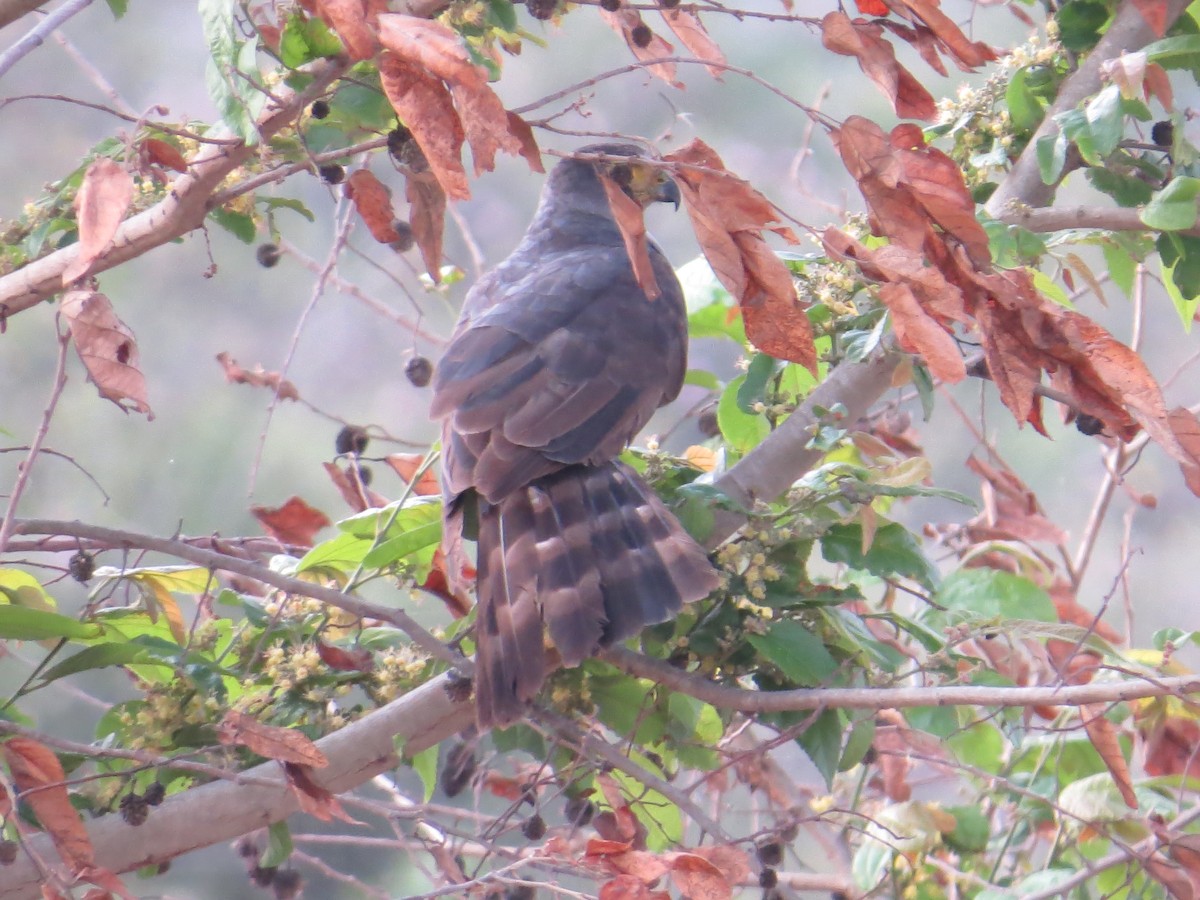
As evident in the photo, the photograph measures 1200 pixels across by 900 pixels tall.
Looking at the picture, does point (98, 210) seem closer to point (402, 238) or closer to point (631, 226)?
point (631, 226)

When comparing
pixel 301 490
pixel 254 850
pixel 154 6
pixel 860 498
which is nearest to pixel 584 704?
pixel 860 498

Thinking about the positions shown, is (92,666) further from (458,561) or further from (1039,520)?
(1039,520)

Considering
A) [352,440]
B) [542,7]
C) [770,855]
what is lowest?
[770,855]

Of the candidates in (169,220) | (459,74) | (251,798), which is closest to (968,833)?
(251,798)

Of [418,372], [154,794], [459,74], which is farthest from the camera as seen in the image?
[418,372]

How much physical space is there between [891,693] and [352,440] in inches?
52.1

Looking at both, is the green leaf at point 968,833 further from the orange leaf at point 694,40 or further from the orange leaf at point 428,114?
the orange leaf at point 428,114

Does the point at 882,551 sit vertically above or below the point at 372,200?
below

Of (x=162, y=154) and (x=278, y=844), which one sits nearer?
(x=162, y=154)

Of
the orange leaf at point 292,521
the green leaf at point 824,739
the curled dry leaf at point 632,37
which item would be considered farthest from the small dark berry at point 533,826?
the curled dry leaf at point 632,37

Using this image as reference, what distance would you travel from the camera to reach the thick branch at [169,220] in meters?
1.59

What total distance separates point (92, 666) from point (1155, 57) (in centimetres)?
187

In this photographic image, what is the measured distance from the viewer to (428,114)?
1233 millimetres

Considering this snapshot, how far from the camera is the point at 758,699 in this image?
1.82 metres
